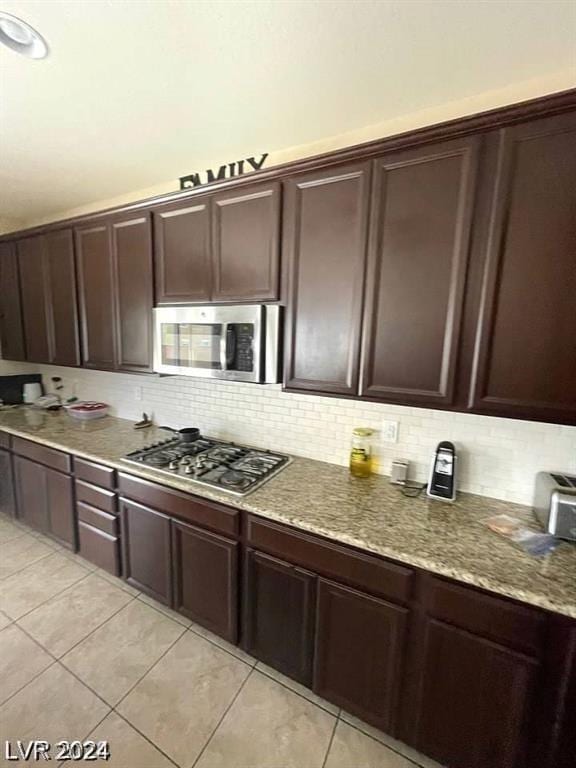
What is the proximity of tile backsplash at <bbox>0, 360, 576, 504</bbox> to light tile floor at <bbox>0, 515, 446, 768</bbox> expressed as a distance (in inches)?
44.2

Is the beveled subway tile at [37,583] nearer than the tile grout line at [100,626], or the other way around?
the tile grout line at [100,626]

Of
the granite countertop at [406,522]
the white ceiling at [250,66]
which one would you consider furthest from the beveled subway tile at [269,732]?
the white ceiling at [250,66]

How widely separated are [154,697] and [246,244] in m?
2.21

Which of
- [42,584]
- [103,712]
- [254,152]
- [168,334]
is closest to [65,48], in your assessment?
[254,152]

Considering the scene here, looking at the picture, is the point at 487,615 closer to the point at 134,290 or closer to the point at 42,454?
the point at 134,290

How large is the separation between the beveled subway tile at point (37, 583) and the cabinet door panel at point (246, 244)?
2.15 m

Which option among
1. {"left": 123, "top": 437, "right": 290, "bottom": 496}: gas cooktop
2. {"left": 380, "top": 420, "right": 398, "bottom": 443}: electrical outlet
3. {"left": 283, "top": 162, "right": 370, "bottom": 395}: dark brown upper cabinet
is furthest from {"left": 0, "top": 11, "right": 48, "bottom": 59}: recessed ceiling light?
{"left": 380, "top": 420, "right": 398, "bottom": 443}: electrical outlet

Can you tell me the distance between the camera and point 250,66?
4.21 ft

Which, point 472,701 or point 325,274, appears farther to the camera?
point 325,274

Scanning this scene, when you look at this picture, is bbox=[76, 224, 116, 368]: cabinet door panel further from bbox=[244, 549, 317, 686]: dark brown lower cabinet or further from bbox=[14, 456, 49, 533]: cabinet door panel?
bbox=[244, 549, 317, 686]: dark brown lower cabinet

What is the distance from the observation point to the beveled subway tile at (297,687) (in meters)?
1.54

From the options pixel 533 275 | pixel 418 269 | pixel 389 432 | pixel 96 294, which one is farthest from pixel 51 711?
pixel 533 275

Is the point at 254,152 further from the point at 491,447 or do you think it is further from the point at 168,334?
the point at 491,447

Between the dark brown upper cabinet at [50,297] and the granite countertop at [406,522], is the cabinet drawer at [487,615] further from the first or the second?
the dark brown upper cabinet at [50,297]
